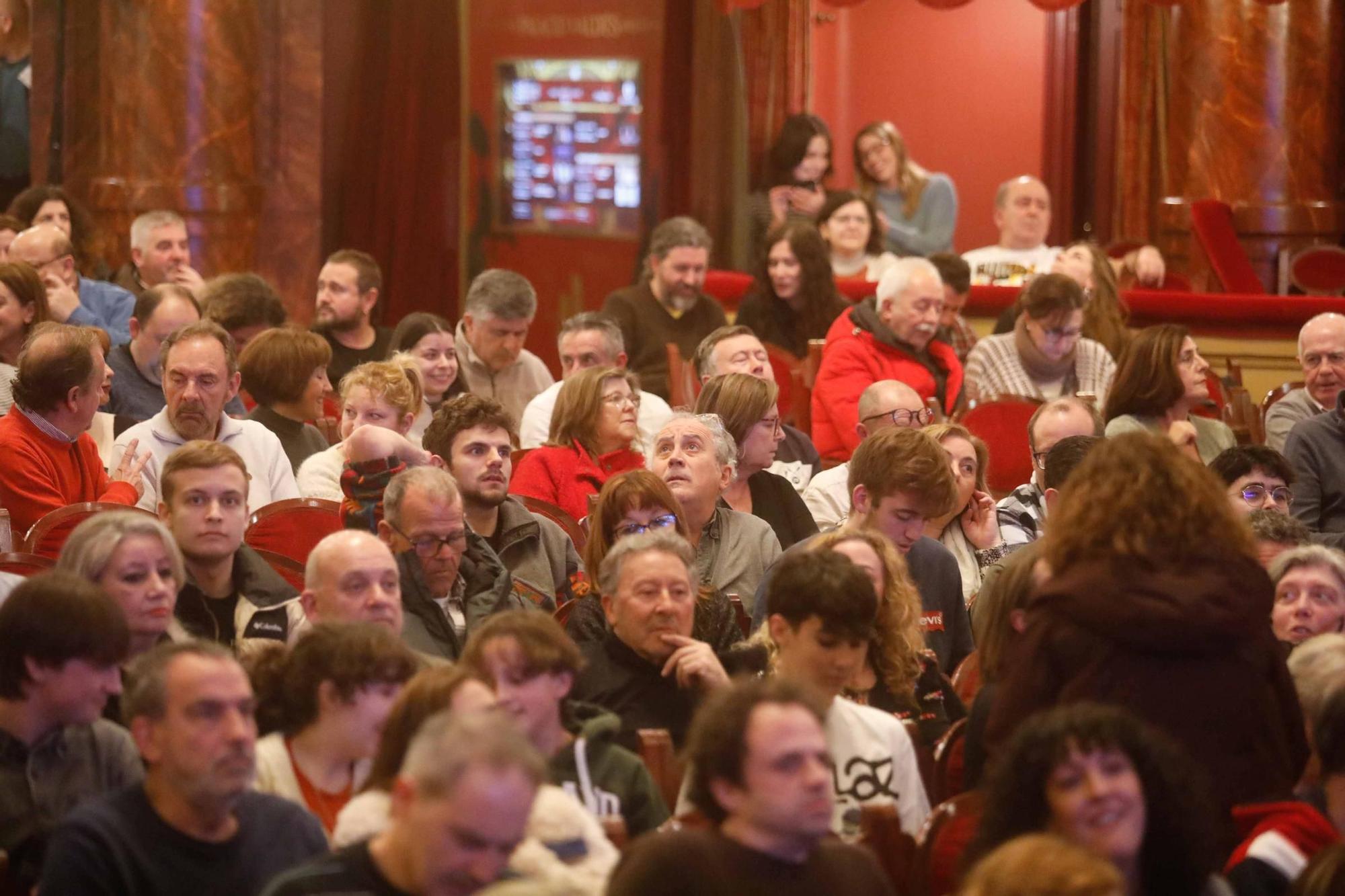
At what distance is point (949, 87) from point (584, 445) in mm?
8640

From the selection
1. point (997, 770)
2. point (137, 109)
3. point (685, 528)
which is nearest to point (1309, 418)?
point (685, 528)

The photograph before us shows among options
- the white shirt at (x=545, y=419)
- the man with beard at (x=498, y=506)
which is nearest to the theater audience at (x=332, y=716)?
the man with beard at (x=498, y=506)

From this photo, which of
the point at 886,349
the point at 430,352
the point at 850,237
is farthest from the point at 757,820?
the point at 850,237

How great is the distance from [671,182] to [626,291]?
11.4 feet

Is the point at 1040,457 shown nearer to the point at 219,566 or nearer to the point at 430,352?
the point at 430,352

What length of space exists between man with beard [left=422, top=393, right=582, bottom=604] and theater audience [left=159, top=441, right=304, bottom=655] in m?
0.70

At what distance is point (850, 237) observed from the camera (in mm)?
9133

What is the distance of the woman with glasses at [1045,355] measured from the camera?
695cm

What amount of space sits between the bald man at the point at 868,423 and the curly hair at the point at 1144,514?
2.22 metres

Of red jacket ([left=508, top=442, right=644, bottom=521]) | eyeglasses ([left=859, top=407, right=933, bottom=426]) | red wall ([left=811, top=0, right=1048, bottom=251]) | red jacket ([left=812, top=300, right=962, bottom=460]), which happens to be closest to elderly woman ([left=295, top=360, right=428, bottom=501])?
red jacket ([left=508, top=442, right=644, bottom=521])

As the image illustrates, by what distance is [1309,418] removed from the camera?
5.76 meters

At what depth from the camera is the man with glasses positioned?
415 centimetres

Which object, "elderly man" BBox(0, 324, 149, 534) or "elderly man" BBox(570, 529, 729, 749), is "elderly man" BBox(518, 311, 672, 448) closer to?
"elderly man" BBox(0, 324, 149, 534)

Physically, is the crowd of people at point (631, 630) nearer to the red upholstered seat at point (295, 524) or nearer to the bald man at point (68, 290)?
the red upholstered seat at point (295, 524)
